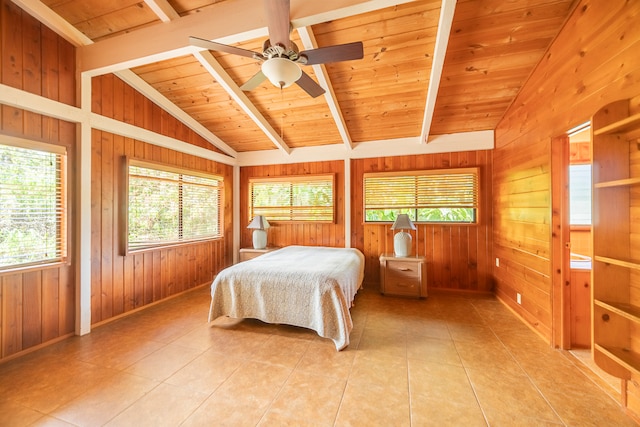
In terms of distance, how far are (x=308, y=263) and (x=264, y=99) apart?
7.53 feet

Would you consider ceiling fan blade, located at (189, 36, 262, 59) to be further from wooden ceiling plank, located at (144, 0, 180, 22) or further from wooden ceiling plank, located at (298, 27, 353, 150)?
wooden ceiling plank, located at (144, 0, 180, 22)

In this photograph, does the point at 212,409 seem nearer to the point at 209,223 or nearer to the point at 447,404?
the point at 447,404

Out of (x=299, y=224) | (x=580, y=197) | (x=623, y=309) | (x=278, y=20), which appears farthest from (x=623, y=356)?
(x=299, y=224)

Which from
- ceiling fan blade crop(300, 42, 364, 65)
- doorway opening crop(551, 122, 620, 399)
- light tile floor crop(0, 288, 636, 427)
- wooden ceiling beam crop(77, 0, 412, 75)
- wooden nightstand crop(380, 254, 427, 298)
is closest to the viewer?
light tile floor crop(0, 288, 636, 427)

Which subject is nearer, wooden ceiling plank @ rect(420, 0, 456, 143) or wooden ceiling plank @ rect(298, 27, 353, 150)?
wooden ceiling plank @ rect(420, 0, 456, 143)

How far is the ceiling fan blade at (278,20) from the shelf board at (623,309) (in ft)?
8.63

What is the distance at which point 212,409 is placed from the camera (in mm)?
1611

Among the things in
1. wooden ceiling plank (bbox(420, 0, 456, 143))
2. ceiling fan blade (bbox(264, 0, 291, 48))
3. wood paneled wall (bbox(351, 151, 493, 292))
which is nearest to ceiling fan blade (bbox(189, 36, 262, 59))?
ceiling fan blade (bbox(264, 0, 291, 48))

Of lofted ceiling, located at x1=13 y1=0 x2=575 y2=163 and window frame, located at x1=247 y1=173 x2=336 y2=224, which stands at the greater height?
lofted ceiling, located at x1=13 y1=0 x2=575 y2=163

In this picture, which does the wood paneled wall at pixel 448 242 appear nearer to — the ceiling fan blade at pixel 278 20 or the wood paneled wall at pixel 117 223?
the ceiling fan blade at pixel 278 20

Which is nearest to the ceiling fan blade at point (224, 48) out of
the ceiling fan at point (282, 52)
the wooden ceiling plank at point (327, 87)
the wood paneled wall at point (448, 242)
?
the ceiling fan at point (282, 52)

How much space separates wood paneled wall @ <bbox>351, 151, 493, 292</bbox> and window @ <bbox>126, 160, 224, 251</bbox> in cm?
269

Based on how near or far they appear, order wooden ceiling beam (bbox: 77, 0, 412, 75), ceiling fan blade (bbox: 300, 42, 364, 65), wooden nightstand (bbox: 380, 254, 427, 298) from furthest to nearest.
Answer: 1. wooden nightstand (bbox: 380, 254, 427, 298)
2. wooden ceiling beam (bbox: 77, 0, 412, 75)
3. ceiling fan blade (bbox: 300, 42, 364, 65)

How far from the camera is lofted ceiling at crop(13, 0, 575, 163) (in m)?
2.17
